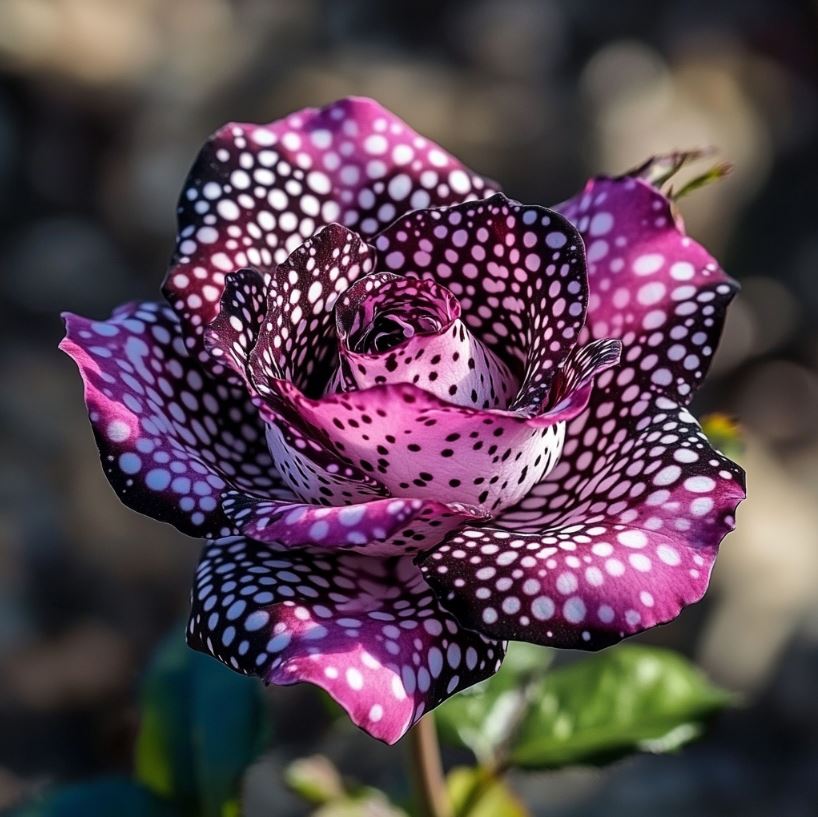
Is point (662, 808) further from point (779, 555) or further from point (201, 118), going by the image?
point (201, 118)

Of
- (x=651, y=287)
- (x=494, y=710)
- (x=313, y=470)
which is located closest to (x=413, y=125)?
(x=494, y=710)

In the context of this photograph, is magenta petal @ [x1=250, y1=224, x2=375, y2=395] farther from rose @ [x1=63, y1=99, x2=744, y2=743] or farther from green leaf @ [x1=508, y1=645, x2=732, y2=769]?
green leaf @ [x1=508, y1=645, x2=732, y2=769]

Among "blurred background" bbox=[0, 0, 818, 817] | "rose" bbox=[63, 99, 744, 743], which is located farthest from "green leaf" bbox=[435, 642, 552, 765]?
"blurred background" bbox=[0, 0, 818, 817]

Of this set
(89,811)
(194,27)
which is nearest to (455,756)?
(89,811)

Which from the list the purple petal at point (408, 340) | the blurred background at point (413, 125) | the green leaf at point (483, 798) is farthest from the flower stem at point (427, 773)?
the blurred background at point (413, 125)

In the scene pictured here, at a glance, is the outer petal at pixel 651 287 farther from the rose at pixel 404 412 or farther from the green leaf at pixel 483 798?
the green leaf at pixel 483 798

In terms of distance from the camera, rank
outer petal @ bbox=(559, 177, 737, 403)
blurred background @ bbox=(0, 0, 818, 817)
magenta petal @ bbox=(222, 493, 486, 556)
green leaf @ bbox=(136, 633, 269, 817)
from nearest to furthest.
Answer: magenta petal @ bbox=(222, 493, 486, 556) < outer petal @ bbox=(559, 177, 737, 403) < green leaf @ bbox=(136, 633, 269, 817) < blurred background @ bbox=(0, 0, 818, 817)
